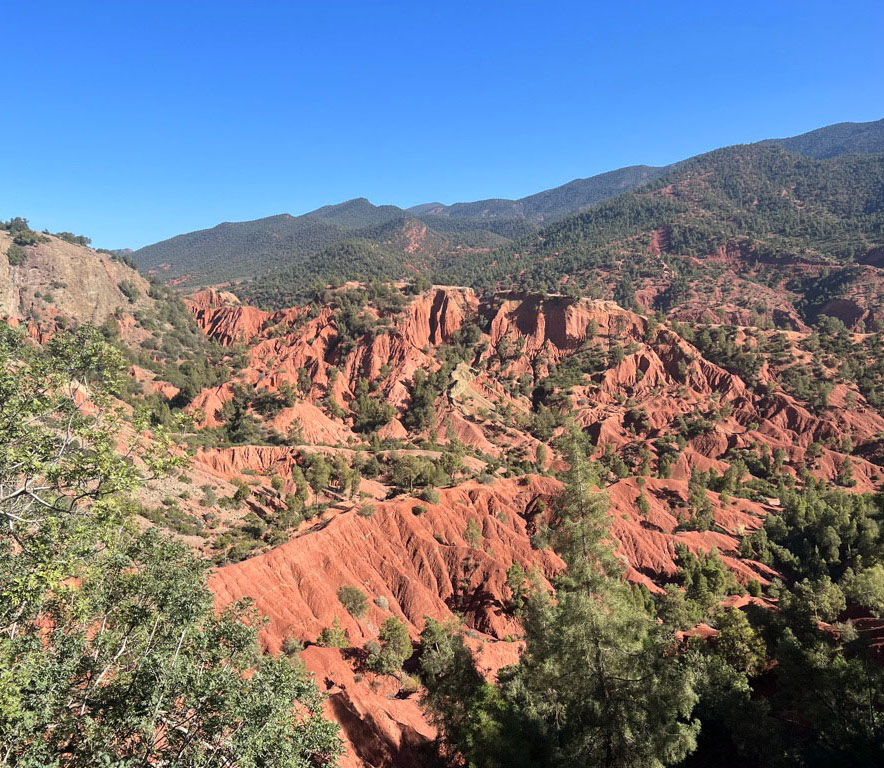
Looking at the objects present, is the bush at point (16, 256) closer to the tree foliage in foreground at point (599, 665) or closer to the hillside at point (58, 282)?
the hillside at point (58, 282)

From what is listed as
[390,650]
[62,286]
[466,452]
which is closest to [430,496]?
[390,650]

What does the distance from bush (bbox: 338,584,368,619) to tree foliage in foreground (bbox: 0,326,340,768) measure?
936 inches

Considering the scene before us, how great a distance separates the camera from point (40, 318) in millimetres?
83625

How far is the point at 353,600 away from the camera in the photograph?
112 feet

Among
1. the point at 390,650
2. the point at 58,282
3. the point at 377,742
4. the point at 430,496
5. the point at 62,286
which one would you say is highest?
the point at 58,282

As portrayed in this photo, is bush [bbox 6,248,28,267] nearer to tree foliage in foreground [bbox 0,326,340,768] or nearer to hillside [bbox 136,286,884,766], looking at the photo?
hillside [bbox 136,286,884,766]

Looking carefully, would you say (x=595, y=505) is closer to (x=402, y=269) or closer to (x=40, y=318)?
(x=40, y=318)

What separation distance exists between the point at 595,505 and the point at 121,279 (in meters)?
116

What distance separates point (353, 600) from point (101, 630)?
86.1 ft

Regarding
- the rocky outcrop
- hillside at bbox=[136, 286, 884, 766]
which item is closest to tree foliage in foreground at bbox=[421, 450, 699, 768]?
hillside at bbox=[136, 286, 884, 766]

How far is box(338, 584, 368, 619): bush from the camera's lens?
111 ft

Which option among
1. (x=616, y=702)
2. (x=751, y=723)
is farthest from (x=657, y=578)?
(x=616, y=702)

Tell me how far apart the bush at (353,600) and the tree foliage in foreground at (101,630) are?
23763 mm

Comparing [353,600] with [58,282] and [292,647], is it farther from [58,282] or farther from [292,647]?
[58,282]
